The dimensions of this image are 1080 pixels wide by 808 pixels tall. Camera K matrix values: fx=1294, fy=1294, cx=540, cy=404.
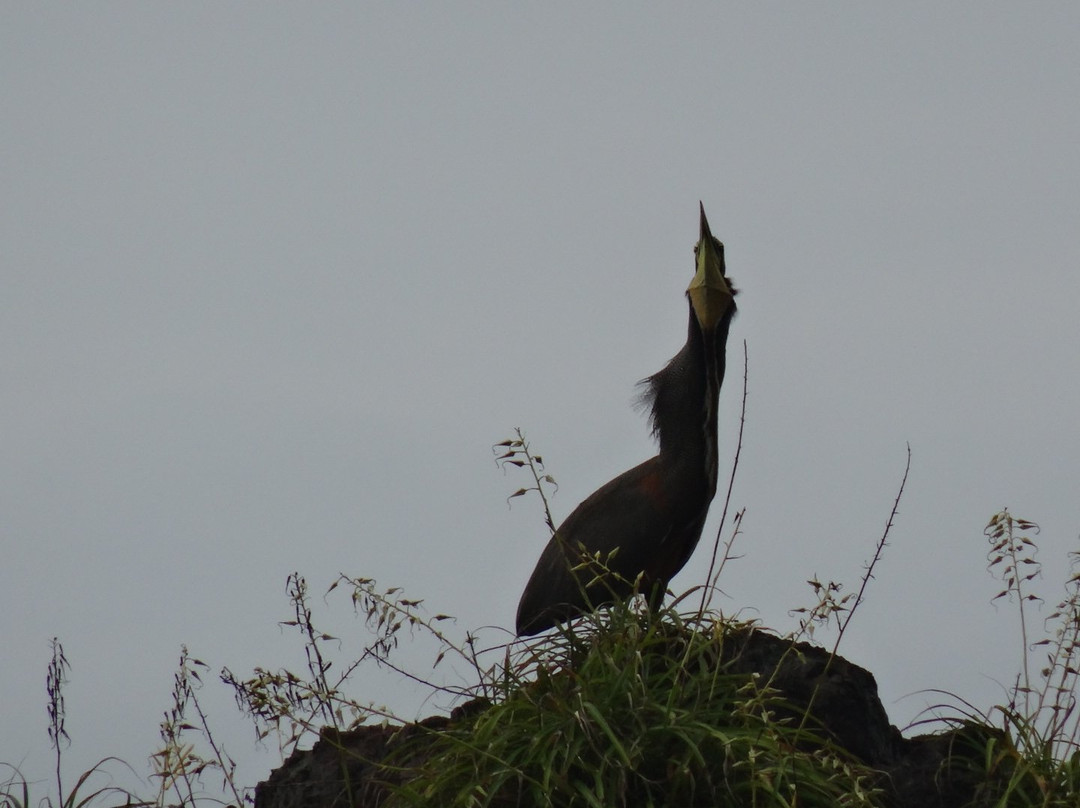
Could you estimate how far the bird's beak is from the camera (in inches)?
278

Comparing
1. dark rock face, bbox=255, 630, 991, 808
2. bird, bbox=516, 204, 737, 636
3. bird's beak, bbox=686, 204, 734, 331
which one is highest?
bird's beak, bbox=686, 204, 734, 331

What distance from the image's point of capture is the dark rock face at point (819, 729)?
205 inches

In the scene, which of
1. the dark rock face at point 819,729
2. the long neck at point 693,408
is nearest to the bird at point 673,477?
the long neck at point 693,408

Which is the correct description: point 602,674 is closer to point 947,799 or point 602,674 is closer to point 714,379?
point 947,799

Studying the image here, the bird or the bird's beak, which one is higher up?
the bird's beak

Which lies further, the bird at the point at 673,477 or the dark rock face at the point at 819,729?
the bird at the point at 673,477

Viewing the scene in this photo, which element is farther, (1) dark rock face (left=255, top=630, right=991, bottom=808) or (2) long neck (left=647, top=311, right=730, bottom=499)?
(2) long neck (left=647, top=311, right=730, bottom=499)

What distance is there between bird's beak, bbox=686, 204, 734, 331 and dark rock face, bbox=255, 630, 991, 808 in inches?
89.1

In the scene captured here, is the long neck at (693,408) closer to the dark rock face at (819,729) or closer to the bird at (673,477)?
the bird at (673,477)

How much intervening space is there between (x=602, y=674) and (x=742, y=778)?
2.06 ft

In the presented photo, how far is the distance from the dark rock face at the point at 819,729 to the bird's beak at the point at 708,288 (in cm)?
226

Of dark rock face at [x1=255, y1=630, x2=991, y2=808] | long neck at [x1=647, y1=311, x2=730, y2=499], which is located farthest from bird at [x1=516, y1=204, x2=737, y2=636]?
dark rock face at [x1=255, y1=630, x2=991, y2=808]

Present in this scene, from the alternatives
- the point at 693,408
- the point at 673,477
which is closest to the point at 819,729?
the point at 673,477

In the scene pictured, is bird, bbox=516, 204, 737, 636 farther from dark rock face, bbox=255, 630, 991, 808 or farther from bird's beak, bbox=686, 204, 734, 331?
dark rock face, bbox=255, 630, 991, 808
